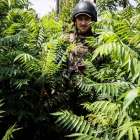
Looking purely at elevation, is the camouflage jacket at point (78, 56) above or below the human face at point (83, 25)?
below

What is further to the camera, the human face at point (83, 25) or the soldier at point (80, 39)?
the human face at point (83, 25)

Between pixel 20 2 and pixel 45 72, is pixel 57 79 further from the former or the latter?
pixel 20 2

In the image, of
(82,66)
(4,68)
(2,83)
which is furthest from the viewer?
(82,66)

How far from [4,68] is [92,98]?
150 centimetres

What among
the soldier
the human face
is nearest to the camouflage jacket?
the soldier

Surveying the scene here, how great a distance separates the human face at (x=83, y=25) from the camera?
3.17m

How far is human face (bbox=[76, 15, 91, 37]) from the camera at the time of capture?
3.17 m

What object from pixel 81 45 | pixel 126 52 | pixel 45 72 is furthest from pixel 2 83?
pixel 126 52

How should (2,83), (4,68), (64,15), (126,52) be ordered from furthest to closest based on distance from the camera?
(64,15)
(2,83)
(4,68)
(126,52)

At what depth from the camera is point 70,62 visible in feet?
10.1

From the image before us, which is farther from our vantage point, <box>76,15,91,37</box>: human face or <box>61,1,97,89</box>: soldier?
<box>76,15,91,37</box>: human face

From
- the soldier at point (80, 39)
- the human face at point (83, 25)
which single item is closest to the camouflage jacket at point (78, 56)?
the soldier at point (80, 39)

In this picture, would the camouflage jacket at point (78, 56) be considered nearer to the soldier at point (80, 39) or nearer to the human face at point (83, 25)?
the soldier at point (80, 39)

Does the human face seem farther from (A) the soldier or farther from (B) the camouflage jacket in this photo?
(B) the camouflage jacket
